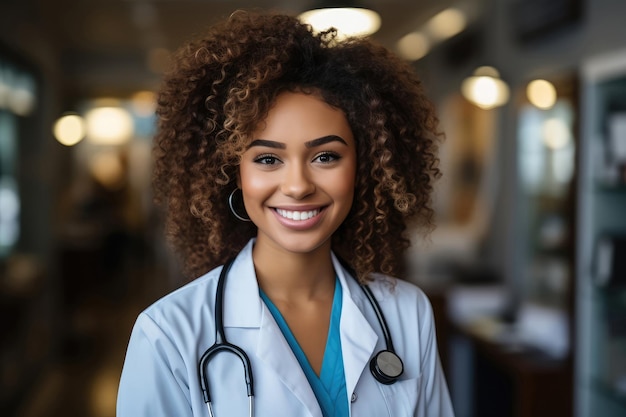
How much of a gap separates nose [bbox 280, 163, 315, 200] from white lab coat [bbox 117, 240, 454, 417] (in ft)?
0.66

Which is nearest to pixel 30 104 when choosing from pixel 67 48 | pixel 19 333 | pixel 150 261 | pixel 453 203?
pixel 19 333

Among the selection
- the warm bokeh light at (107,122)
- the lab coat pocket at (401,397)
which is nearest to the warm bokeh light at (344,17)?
the lab coat pocket at (401,397)

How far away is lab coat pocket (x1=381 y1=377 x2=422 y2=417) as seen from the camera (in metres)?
1.32

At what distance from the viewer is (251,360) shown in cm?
125

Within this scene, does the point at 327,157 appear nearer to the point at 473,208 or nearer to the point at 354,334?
the point at 354,334

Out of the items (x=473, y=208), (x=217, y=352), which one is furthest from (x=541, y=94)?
(x=217, y=352)

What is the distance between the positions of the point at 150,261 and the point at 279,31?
38.4 ft

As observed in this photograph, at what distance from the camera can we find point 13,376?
14.8ft

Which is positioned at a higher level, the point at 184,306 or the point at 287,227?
the point at 287,227

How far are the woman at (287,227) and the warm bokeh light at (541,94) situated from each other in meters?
2.38

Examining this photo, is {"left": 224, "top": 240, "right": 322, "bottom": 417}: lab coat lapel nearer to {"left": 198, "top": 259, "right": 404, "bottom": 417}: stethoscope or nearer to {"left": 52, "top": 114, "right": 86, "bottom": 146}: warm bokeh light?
{"left": 198, "top": 259, "right": 404, "bottom": 417}: stethoscope

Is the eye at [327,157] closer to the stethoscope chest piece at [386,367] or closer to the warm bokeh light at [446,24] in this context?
the stethoscope chest piece at [386,367]

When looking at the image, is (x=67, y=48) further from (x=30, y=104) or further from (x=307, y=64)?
(x=307, y=64)

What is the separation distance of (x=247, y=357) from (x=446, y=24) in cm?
563
